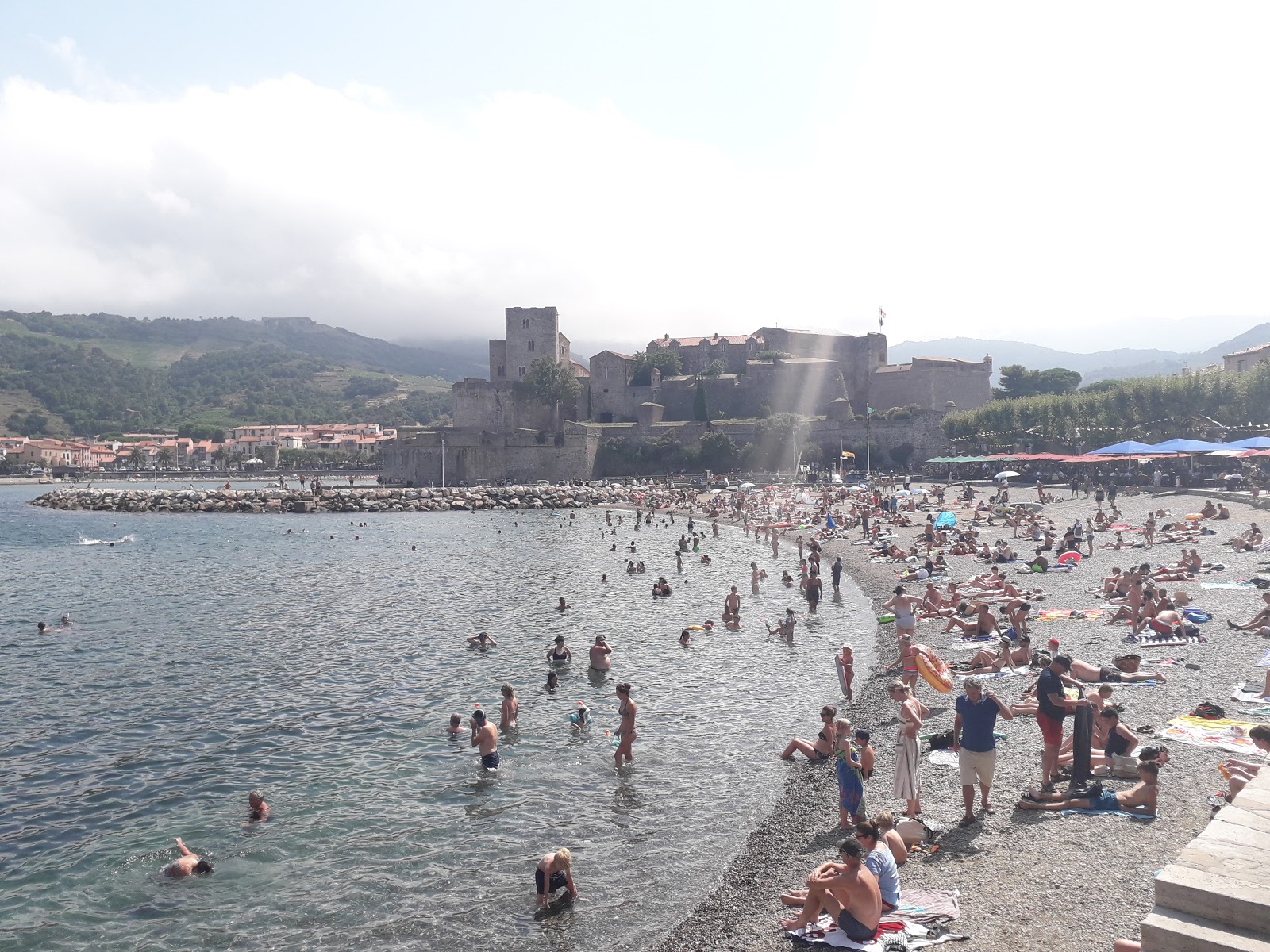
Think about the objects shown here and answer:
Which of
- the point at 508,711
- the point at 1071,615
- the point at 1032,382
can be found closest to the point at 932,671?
the point at 508,711

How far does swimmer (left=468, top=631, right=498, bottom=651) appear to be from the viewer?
17.1m

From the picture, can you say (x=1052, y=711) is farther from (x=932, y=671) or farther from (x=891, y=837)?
(x=891, y=837)

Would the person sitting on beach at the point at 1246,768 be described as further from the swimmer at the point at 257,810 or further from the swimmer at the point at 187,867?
the swimmer at the point at 257,810

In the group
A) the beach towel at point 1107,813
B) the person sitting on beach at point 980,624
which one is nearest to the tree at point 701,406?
the person sitting on beach at point 980,624

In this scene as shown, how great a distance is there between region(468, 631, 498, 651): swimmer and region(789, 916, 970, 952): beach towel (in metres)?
11.8

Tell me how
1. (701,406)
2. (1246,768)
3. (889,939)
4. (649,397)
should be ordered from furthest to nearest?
(649,397) → (701,406) → (1246,768) → (889,939)

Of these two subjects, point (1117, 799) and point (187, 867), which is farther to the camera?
point (187, 867)

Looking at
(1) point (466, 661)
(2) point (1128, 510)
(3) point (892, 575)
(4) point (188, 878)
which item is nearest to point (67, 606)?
(1) point (466, 661)

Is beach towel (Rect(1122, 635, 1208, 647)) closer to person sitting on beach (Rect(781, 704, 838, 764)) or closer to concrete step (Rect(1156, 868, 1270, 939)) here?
person sitting on beach (Rect(781, 704, 838, 764))

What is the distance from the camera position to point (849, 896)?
19.2ft

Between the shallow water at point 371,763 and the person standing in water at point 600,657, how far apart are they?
0.27 meters

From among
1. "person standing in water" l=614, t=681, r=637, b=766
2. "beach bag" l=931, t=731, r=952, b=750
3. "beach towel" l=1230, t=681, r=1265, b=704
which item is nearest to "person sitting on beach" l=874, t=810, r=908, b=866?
"beach bag" l=931, t=731, r=952, b=750

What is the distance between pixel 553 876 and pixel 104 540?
135 feet

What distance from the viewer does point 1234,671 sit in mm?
10883
